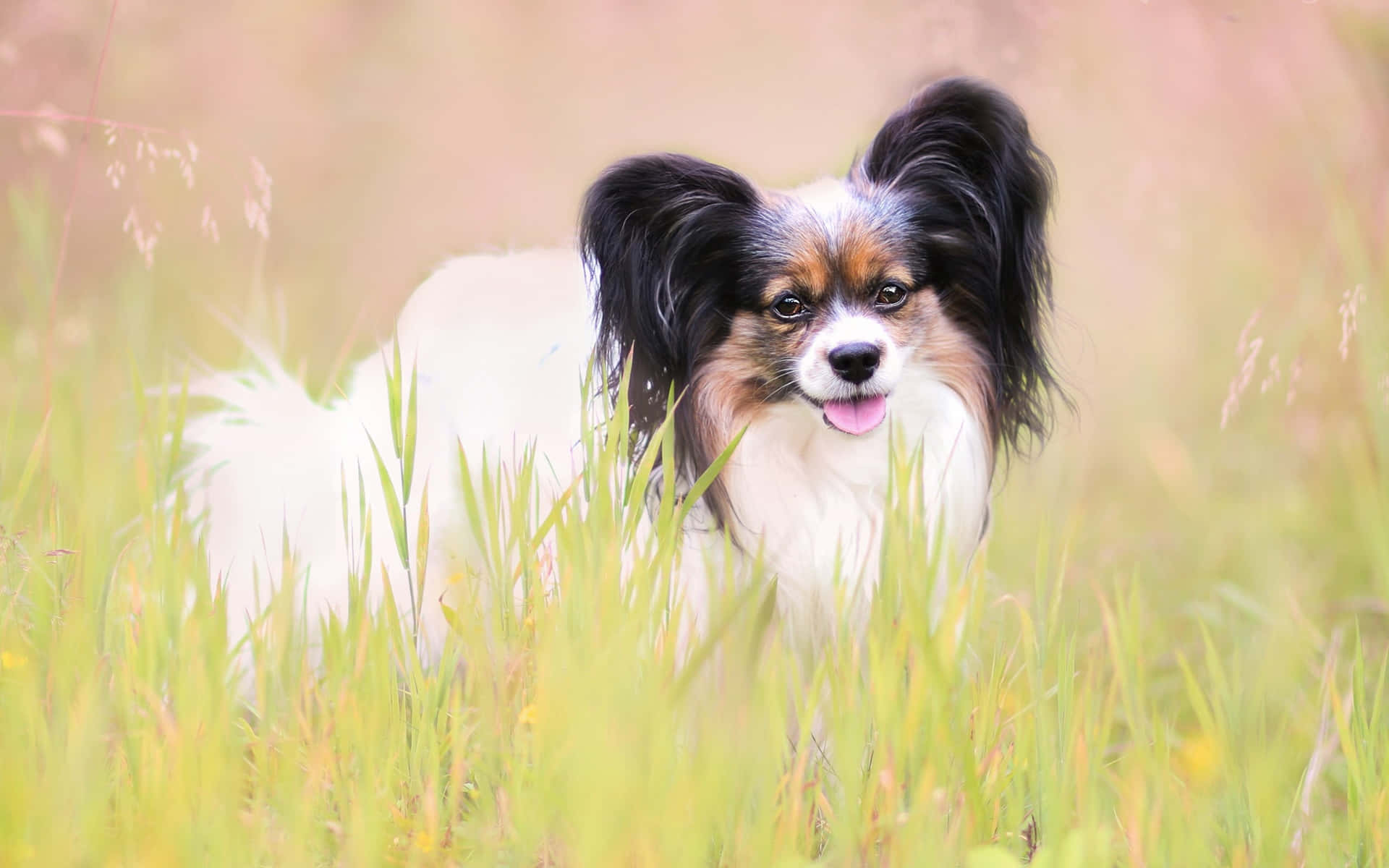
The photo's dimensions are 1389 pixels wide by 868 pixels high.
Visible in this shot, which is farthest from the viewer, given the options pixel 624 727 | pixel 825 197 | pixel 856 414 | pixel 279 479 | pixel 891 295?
pixel 279 479

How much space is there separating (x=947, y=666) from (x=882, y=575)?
195 mm

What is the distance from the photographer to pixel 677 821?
4.99 ft

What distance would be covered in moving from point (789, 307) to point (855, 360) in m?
0.27

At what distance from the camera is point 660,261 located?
8.87ft

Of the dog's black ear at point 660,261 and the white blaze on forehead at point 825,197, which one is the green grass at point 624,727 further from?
the white blaze on forehead at point 825,197

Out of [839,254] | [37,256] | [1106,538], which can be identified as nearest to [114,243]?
[37,256]

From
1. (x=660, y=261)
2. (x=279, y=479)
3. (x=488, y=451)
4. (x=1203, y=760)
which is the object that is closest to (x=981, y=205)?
(x=660, y=261)

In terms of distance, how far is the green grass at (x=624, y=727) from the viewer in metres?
1.57

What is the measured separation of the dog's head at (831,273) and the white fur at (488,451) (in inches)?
3.2

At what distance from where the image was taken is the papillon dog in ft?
8.73

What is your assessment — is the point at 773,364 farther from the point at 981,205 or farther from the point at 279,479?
the point at 279,479

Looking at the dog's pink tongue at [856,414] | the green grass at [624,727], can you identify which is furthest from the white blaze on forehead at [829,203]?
the green grass at [624,727]

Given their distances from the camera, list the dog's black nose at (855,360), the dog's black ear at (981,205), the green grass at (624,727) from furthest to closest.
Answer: the dog's black ear at (981,205), the dog's black nose at (855,360), the green grass at (624,727)

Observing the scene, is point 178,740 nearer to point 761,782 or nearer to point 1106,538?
point 761,782
